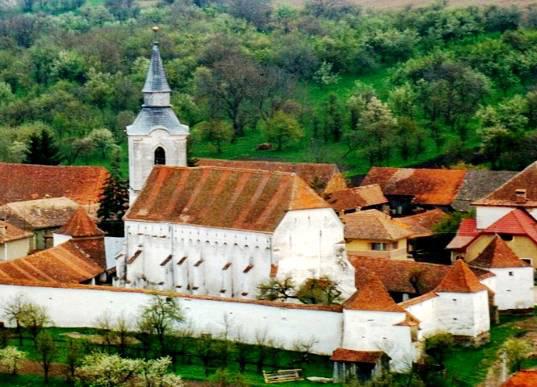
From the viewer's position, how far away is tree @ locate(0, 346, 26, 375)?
255 feet

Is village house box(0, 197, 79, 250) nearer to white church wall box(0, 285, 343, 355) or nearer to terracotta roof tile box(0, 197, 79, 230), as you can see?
terracotta roof tile box(0, 197, 79, 230)

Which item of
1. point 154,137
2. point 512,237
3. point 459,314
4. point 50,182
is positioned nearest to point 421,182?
point 512,237

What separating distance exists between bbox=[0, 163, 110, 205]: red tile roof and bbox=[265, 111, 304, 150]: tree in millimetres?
19513

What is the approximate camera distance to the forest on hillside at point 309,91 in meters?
125

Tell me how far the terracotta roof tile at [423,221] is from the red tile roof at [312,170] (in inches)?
257

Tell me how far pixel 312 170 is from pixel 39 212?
17579 millimetres

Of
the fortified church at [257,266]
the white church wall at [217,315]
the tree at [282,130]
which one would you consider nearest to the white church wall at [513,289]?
the fortified church at [257,266]

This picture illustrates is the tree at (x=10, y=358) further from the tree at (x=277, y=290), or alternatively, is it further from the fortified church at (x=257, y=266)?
the tree at (x=277, y=290)

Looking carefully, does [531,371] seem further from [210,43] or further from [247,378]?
[210,43]

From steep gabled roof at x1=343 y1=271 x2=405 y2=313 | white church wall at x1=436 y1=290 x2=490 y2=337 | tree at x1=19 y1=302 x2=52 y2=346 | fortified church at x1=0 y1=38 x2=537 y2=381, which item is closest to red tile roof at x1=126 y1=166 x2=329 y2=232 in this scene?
fortified church at x1=0 y1=38 x2=537 y2=381

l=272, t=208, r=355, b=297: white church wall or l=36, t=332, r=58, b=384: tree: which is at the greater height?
l=272, t=208, r=355, b=297: white church wall

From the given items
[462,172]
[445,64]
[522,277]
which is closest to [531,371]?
[522,277]

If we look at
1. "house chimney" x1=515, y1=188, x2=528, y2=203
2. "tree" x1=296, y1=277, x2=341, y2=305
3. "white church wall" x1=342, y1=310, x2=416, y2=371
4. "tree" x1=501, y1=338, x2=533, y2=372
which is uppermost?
"house chimney" x1=515, y1=188, x2=528, y2=203

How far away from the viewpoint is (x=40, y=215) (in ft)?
344
